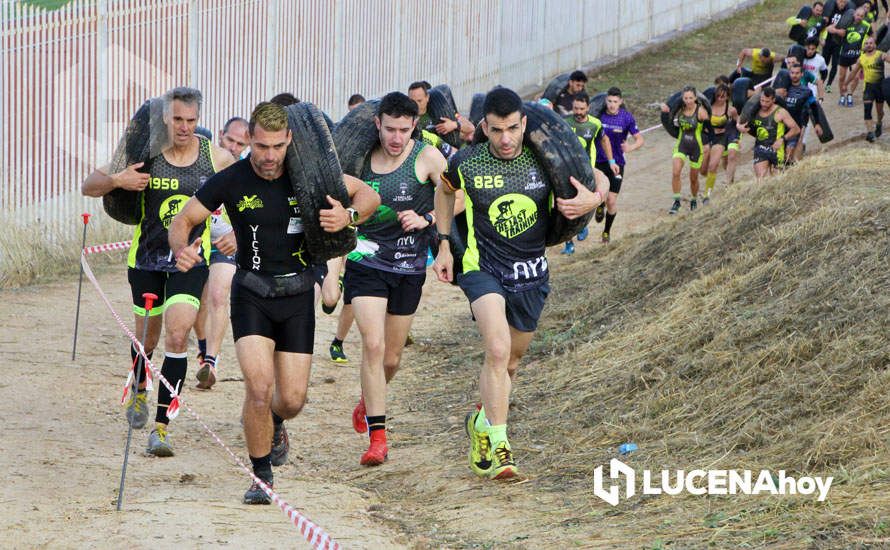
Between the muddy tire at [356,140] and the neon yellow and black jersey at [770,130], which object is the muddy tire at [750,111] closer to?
the neon yellow and black jersey at [770,130]

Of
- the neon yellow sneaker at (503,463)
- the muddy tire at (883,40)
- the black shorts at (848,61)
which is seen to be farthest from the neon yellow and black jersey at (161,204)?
the black shorts at (848,61)

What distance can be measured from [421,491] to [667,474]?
1.52 meters

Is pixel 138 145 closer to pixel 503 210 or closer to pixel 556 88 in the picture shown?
pixel 503 210

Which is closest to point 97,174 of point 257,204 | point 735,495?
point 257,204

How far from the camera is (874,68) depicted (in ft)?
76.7

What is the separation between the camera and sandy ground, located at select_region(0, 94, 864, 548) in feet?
23.1

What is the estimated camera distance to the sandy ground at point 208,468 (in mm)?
7035

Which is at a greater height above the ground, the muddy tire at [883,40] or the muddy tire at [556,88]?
the muddy tire at [556,88]

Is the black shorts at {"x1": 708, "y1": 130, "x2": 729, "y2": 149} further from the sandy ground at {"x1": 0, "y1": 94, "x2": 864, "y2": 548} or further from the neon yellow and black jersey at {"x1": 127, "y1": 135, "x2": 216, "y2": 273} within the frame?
the neon yellow and black jersey at {"x1": 127, "y1": 135, "x2": 216, "y2": 273}

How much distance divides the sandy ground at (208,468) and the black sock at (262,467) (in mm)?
232

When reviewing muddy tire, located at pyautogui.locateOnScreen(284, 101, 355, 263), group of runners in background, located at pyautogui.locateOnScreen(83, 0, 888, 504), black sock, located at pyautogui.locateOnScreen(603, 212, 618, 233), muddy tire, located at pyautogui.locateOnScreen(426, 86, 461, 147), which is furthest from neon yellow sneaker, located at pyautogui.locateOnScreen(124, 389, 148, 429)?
black sock, located at pyautogui.locateOnScreen(603, 212, 618, 233)

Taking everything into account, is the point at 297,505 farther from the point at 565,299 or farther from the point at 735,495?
the point at 565,299

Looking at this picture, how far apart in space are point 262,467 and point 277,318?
0.86 m

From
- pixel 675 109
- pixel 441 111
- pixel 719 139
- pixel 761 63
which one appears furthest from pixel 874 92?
pixel 441 111
